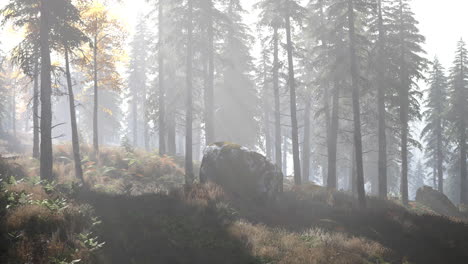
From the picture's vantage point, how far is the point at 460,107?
3002 cm

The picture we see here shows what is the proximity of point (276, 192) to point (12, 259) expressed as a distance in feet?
35.6

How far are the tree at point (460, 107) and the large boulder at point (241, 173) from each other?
24896 mm

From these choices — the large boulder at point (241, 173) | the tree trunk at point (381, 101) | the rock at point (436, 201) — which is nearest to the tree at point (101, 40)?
the large boulder at point (241, 173)

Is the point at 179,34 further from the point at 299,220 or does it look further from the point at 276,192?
the point at 299,220

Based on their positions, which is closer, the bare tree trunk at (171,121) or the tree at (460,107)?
the bare tree trunk at (171,121)

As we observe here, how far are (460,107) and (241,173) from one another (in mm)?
27194

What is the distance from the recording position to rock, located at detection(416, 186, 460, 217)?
24344mm

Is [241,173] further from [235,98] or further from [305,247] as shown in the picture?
[235,98]

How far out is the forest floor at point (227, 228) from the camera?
8203mm

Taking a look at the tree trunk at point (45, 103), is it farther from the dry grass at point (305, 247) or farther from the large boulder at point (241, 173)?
the dry grass at point (305, 247)

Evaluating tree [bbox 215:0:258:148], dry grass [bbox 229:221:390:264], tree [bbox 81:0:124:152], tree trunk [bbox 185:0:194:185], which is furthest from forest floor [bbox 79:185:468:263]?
tree [bbox 215:0:258:148]

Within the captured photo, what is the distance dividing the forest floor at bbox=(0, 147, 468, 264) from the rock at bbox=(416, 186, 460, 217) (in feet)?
40.8

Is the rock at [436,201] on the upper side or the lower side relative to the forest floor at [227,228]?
lower

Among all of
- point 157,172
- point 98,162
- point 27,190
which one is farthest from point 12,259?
point 98,162
